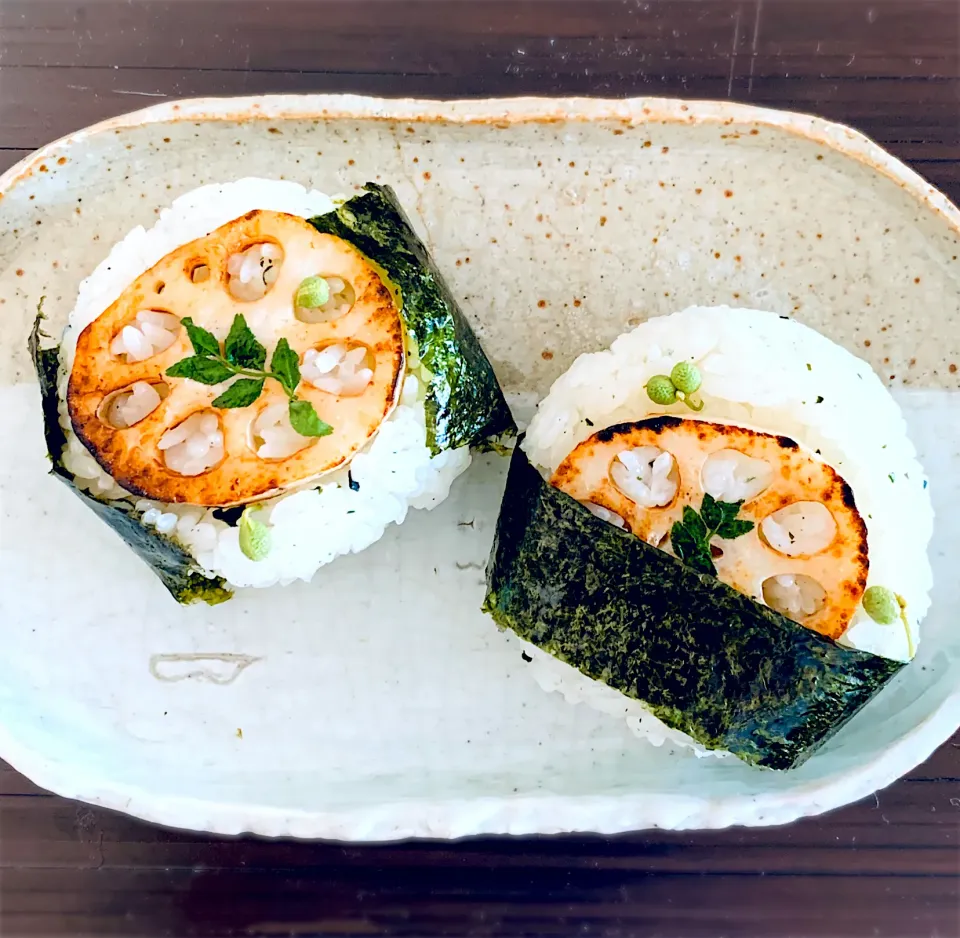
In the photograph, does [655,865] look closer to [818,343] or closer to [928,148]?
[818,343]

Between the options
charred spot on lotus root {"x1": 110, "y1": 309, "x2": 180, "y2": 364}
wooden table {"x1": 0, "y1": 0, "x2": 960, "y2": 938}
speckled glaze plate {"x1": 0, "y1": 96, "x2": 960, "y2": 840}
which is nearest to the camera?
charred spot on lotus root {"x1": 110, "y1": 309, "x2": 180, "y2": 364}

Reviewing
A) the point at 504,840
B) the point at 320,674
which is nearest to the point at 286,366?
the point at 320,674

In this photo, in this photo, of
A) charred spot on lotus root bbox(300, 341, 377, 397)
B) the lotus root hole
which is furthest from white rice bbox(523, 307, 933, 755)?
the lotus root hole

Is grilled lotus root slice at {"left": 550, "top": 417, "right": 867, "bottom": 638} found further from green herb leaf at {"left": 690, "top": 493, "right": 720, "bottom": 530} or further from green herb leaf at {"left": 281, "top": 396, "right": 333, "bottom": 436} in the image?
green herb leaf at {"left": 281, "top": 396, "right": 333, "bottom": 436}

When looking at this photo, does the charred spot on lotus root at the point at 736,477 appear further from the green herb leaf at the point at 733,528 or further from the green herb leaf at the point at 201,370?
the green herb leaf at the point at 201,370

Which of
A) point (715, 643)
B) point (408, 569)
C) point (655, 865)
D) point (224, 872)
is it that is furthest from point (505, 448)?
point (224, 872)

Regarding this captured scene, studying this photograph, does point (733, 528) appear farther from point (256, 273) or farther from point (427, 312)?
point (256, 273)

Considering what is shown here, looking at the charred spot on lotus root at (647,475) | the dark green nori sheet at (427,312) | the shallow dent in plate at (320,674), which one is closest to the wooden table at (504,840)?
the shallow dent in plate at (320,674)
